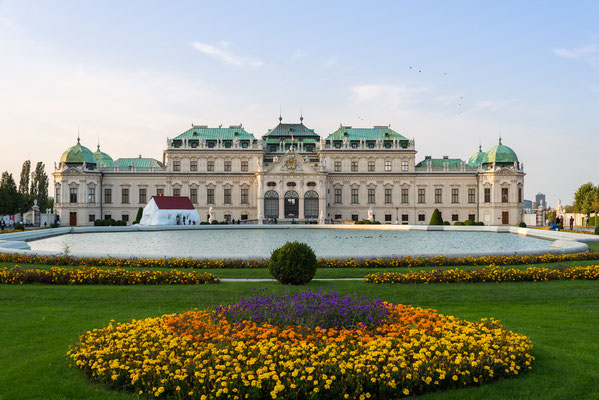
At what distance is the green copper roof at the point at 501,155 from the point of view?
81.8m

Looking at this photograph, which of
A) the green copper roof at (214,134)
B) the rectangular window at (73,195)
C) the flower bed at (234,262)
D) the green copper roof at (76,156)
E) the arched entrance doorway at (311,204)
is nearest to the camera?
the flower bed at (234,262)

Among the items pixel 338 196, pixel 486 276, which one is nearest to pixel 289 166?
pixel 338 196

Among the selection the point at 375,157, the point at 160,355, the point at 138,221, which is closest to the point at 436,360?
the point at 160,355

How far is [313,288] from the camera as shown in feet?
55.7

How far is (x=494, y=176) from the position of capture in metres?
80.6

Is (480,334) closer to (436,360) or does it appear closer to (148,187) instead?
(436,360)

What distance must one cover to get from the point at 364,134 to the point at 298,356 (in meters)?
77.3

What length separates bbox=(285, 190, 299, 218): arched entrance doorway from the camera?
79.4 meters

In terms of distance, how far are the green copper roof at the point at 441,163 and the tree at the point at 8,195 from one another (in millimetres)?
61203

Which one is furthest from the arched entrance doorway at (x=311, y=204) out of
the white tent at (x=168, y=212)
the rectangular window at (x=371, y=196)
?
the white tent at (x=168, y=212)

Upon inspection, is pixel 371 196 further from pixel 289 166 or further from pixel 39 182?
pixel 39 182

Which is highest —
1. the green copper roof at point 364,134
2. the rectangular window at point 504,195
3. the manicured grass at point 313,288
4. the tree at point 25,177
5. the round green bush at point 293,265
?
the green copper roof at point 364,134

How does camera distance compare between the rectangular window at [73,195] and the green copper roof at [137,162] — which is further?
the green copper roof at [137,162]

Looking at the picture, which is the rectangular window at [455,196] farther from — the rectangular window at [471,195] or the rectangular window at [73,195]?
the rectangular window at [73,195]
